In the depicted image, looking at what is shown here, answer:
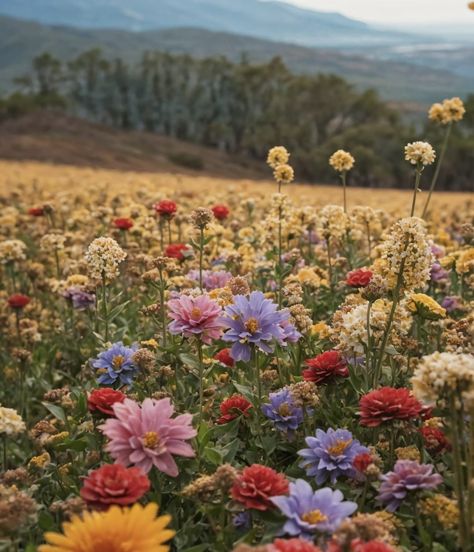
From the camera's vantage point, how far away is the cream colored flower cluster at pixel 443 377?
166 cm

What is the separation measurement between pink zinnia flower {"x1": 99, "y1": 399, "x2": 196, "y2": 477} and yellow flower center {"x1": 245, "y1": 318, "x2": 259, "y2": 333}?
517 millimetres

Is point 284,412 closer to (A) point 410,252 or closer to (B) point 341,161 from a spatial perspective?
(A) point 410,252

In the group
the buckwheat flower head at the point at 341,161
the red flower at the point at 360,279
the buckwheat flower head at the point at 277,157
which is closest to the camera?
the red flower at the point at 360,279

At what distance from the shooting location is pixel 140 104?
76688 mm

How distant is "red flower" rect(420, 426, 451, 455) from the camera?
224 cm

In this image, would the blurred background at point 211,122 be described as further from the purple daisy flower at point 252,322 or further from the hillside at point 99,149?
the purple daisy flower at point 252,322

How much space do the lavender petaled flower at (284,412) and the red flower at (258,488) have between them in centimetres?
61

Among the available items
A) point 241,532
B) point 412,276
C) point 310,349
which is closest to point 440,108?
point 310,349

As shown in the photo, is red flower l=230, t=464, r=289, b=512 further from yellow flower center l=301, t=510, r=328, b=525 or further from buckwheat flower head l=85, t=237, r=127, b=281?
buckwheat flower head l=85, t=237, r=127, b=281

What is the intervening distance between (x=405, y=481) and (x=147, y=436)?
2.24 ft

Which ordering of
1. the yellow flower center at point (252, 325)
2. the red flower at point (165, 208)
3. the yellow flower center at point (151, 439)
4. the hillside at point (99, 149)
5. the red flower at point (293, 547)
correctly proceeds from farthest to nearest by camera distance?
the hillside at point (99, 149), the red flower at point (165, 208), the yellow flower center at point (252, 325), the yellow flower center at point (151, 439), the red flower at point (293, 547)

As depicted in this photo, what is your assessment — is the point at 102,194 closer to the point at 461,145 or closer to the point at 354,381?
the point at 354,381

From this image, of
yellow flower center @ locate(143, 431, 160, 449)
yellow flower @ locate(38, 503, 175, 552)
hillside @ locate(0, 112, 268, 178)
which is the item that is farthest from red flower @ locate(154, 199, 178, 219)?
hillside @ locate(0, 112, 268, 178)

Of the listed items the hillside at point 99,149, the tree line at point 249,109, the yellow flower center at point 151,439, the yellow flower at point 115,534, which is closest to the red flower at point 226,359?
the yellow flower center at point 151,439
